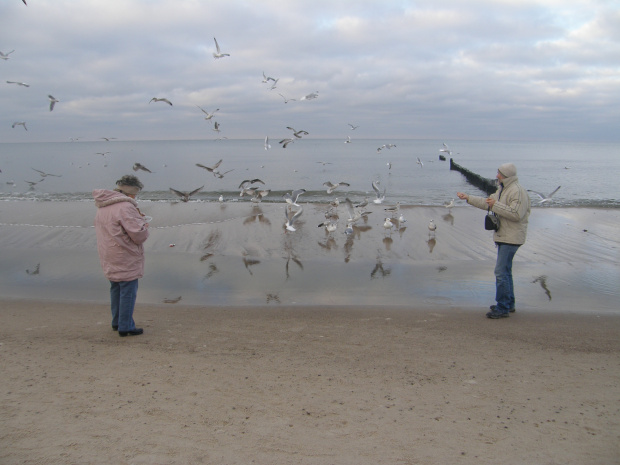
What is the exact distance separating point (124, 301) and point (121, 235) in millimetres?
823

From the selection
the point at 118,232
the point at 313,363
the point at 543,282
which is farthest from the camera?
the point at 543,282

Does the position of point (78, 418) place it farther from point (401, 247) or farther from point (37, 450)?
point (401, 247)

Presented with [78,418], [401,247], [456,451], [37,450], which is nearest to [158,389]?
[78,418]

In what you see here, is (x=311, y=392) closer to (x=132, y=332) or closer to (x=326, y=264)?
(x=132, y=332)

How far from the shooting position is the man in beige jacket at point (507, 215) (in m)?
5.84

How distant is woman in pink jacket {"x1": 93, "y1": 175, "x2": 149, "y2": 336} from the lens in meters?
4.86

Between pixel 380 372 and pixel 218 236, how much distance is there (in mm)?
9533

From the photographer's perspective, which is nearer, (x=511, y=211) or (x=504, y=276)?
(x=511, y=211)

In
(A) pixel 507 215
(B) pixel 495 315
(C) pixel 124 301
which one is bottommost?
(B) pixel 495 315

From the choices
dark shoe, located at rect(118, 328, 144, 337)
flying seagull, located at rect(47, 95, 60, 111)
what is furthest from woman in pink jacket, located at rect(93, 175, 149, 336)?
flying seagull, located at rect(47, 95, 60, 111)

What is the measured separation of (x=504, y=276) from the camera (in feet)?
19.9

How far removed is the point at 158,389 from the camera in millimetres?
3879

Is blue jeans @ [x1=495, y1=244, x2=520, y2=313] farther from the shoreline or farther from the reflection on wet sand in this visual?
the reflection on wet sand

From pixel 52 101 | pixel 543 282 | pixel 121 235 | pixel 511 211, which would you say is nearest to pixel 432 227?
pixel 543 282
